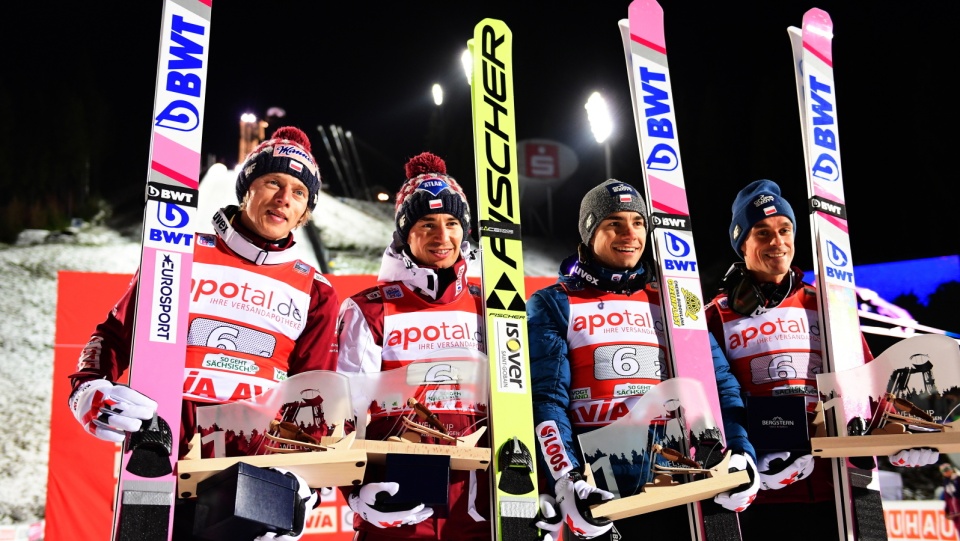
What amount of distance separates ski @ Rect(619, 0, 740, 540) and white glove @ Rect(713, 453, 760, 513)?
0.21ft

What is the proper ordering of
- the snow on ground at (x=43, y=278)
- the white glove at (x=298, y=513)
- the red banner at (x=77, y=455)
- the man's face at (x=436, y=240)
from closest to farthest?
the white glove at (x=298, y=513) → the man's face at (x=436, y=240) → the red banner at (x=77, y=455) → the snow on ground at (x=43, y=278)

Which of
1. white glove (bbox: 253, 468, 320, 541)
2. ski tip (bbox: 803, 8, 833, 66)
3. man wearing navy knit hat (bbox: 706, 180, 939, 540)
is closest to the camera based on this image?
white glove (bbox: 253, 468, 320, 541)

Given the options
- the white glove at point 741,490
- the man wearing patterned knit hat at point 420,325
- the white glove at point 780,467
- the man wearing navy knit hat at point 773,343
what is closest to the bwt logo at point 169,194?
the man wearing patterned knit hat at point 420,325

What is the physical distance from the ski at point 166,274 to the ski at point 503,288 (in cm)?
101

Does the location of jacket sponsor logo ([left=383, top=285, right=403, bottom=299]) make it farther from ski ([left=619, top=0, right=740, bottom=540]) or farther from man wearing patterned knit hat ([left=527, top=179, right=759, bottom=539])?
ski ([left=619, top=0, right=740, bottom=540])

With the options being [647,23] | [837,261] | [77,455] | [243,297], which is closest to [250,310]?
[243,297]

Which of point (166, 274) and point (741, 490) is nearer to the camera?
point (166, 274)

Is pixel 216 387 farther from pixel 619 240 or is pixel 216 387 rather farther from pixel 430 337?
pixel 619 240

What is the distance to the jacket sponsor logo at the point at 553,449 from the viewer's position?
2615 millimetres

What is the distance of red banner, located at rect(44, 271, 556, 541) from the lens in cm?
529

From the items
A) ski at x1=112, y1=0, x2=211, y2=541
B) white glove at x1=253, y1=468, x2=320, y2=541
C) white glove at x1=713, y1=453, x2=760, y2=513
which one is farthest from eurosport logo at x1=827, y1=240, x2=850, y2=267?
ski at x1=112, y1=0, x2=211, y2=541

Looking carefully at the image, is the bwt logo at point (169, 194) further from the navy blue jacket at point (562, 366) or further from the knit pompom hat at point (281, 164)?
the navy blue jacket at point (562, 366)

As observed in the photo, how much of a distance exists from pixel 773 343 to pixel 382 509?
174cm

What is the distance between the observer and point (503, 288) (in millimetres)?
2881
